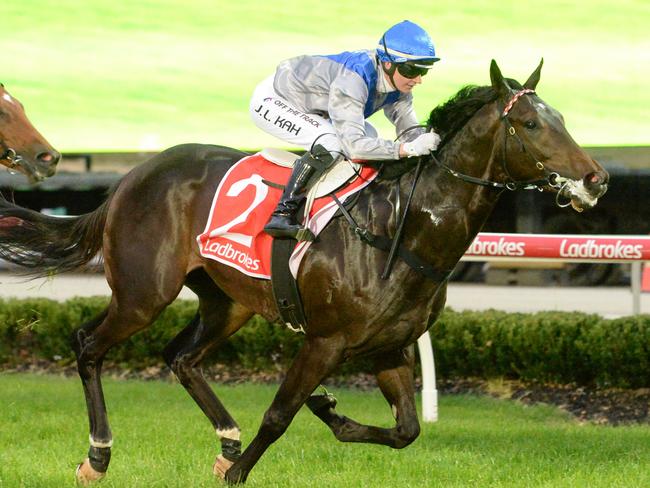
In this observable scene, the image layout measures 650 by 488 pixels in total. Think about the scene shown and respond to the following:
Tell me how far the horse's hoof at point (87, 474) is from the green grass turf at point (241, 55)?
689cm

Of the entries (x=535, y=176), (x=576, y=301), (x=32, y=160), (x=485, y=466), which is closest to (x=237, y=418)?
(x=485, y=466)

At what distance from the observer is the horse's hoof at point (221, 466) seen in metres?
5.12

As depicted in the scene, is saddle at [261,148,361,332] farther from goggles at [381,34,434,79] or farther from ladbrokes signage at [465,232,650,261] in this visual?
ladbrokes signage at [465,232,650,261]

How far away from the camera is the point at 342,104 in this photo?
15.4 ft

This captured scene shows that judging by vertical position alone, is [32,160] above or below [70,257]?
above

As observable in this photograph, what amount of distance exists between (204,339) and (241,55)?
7.18 metres

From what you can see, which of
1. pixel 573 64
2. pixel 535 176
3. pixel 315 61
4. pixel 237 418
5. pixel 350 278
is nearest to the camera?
pixel 535 176

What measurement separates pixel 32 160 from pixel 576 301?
7.78m

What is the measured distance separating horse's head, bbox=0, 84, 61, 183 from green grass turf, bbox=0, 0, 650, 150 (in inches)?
266

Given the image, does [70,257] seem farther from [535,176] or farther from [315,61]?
[535,176]

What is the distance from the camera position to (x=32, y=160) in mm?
4910

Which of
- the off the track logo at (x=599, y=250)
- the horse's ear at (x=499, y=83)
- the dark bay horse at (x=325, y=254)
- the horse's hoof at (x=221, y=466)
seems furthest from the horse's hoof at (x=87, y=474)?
the off the track logo at (x=599, y=250)

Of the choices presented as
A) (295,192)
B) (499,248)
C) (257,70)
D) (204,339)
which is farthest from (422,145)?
(257,70)

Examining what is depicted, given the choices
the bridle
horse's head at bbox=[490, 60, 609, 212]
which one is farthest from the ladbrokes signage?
horse's head at bbox=[490, 60, 609, 212]
